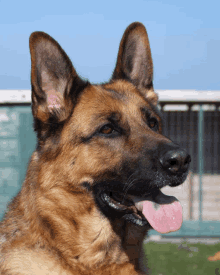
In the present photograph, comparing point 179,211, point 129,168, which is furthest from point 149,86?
point 179,211

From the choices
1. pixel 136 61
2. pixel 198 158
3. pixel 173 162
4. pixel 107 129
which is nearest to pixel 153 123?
pixel 107 129

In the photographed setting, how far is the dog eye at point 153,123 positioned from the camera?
347 cm

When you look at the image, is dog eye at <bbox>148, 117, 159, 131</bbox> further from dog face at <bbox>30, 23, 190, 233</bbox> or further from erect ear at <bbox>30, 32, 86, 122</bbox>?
erect ear at <bbox>30, 32, 86, 122</bbox>

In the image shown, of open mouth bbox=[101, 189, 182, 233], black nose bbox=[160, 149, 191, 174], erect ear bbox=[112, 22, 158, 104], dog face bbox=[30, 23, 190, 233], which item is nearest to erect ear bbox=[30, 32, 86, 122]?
dog face bbox=[30, 23, 190, 233]

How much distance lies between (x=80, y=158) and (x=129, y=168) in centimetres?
42

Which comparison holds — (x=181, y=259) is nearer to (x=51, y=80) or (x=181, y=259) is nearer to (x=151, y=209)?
(x=151, y=209)

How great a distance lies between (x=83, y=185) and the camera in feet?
9.81

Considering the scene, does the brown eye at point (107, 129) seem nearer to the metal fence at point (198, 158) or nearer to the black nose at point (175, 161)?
the black nose at point (175, 161)

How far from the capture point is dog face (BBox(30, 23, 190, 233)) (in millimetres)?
2859

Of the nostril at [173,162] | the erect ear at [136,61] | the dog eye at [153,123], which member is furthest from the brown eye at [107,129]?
the erect ear at [136,61]

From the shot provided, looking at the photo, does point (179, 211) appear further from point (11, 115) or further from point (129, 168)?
point (11, 115)

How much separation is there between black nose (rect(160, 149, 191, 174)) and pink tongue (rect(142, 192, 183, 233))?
1.01 ft

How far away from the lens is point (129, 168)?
9.63ft

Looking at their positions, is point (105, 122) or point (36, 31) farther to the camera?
point (105, 122)
